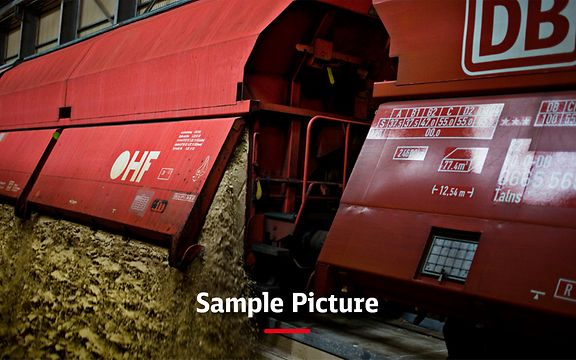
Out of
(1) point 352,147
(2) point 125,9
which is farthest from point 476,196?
(2) point 125,9

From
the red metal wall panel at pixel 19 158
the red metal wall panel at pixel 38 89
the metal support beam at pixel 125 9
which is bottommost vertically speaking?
the red metal wall panel at pixel 19 158

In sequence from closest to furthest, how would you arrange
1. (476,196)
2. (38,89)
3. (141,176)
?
(476,196)
(141,176)
(38,89)

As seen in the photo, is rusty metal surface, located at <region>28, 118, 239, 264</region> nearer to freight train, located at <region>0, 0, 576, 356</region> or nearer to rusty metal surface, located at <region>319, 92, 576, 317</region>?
freight train, located at <region>0, 0, 576, 356</region>

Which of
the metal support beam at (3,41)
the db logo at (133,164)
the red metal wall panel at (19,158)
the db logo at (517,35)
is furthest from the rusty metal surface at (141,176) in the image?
the metal support beam at (3,41)

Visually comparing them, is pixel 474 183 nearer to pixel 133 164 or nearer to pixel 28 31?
pixel 133 164

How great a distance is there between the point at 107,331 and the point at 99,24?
273 inches

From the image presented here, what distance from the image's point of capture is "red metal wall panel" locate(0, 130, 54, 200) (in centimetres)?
565

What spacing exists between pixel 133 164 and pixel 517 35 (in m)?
2.77

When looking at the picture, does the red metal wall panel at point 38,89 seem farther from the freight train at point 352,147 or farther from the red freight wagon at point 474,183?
the red freight wagon at point 474,183

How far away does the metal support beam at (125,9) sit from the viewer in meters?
8.17

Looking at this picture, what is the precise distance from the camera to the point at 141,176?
4105 millimetres

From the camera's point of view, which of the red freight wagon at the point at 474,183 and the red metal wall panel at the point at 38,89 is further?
the red metal wall panel at the point at 38,89

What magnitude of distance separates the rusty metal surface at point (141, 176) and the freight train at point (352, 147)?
0.7 inches

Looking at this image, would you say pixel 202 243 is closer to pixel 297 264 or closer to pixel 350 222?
pixel 297 264
